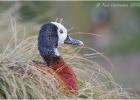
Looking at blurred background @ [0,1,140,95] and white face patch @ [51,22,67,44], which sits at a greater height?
blurred background @ [0,1,140,95]

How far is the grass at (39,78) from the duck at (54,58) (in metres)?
0.08

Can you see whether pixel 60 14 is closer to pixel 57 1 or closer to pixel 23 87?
pixel 57 1

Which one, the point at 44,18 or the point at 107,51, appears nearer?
the point at 44,18

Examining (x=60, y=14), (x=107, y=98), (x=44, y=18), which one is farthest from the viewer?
(x=60, y=14)

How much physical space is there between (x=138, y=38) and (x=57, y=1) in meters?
1.96

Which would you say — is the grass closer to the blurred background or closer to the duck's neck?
the duck's neck

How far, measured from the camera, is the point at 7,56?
20.5 ft

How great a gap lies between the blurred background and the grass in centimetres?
334

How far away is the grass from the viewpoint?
590 centimetres

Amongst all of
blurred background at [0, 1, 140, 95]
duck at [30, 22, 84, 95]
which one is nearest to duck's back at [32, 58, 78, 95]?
duck at [30, 22, 84, 95]

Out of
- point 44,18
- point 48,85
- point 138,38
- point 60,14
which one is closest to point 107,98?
point 48,85

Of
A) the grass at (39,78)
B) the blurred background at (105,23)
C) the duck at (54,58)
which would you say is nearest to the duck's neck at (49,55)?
the duck at (54,58)

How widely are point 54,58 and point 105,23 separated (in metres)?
10.1

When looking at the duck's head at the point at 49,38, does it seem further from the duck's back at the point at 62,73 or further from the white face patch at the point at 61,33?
the duck's back at the point at 62,73
